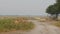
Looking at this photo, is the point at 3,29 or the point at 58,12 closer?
the point at 3,29

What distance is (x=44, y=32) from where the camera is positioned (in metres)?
17.2

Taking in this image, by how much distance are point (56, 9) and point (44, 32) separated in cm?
1802

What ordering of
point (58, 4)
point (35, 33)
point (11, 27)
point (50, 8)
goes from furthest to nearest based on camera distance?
point (50, 8), point (58, 4), point (11, 27), point (35, 33)

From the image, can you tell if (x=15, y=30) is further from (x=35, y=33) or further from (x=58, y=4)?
(x=58, y=4)

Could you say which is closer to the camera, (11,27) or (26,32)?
(26,32)

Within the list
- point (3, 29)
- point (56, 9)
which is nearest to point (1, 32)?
point (3, 29)

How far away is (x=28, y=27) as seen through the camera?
1909 cm

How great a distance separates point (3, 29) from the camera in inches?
695

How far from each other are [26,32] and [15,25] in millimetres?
2388

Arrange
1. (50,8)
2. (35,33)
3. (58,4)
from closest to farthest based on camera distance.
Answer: (35,33), (58,4), (50,8)

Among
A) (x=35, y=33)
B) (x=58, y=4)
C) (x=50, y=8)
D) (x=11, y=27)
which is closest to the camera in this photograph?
(x=35, y=33)

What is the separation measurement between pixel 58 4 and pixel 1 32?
1943cm

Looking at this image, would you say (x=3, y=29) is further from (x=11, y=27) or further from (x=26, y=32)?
(x=26, y=32)

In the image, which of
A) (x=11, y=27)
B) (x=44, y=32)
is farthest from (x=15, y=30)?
(x=44, y=32)
